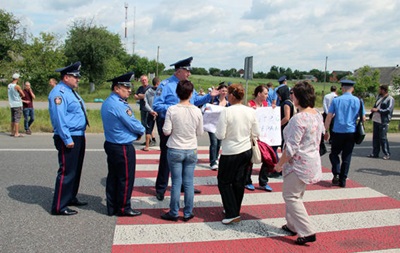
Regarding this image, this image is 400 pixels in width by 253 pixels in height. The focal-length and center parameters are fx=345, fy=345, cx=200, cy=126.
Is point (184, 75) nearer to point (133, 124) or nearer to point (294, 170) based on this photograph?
point (133, 124)

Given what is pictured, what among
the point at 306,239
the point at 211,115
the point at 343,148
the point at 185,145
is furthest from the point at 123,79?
the point at 343,148

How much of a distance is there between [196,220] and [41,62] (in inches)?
1379

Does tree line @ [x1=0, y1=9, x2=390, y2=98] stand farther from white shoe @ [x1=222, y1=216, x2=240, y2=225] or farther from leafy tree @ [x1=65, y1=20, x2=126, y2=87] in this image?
white shoe @ [x1=222, y1=216, x2=240, y2=225]

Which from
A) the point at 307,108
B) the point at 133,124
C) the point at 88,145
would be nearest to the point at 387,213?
the point at 307,108

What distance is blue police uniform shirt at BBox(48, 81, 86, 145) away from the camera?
15.1 ft

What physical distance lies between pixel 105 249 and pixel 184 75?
8.92 feet

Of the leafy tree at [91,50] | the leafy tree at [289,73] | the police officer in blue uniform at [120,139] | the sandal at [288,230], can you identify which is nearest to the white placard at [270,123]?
the sandal at [288,230]

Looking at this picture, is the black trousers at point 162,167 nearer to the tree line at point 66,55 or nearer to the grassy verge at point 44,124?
the grassy verge at point 44,124

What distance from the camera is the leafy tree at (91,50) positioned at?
42.9 metres

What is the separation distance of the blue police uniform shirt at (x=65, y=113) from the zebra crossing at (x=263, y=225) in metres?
1.38

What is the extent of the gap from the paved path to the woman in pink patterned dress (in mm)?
300

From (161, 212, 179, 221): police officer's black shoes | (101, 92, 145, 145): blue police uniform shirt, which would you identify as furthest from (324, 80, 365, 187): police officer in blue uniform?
(101, 92, 145, 145): blue police uniform shirt

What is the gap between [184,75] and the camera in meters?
5.30

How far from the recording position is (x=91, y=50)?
4306 centimetres
